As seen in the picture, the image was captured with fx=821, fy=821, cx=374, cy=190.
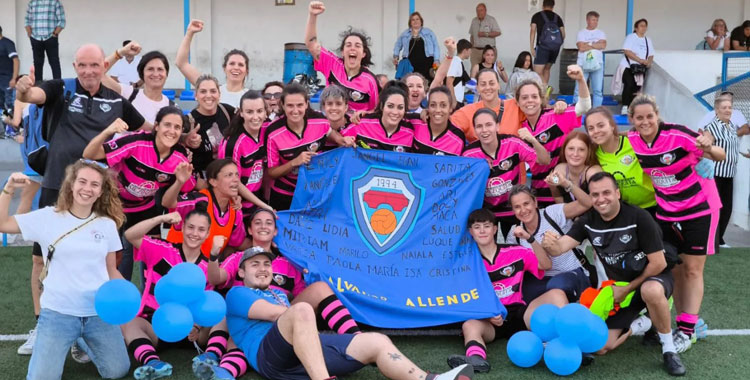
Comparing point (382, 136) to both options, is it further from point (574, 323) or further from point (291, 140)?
point (574, 323)

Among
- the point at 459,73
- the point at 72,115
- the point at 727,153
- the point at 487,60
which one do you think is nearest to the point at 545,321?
the point at 72,115

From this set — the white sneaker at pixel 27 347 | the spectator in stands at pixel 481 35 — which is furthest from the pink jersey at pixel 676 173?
the spectator in stands at pixel 481 35

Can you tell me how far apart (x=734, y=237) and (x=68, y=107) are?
752 cm

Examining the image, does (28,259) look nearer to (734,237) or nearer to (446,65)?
(446,65)

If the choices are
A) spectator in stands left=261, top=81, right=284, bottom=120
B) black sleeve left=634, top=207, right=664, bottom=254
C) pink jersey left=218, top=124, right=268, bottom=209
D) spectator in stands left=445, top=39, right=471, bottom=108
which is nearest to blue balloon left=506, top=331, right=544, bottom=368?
black sleeve left=634, top=207, right=664, bottom=254

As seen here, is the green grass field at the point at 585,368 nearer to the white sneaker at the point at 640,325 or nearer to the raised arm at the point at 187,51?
the white sneaker at the point at 640,325

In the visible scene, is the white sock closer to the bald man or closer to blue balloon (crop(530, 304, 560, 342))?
blue balloon (crop(530, 304, 560, 342))

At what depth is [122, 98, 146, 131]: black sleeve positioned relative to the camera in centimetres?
562

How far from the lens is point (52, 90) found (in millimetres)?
5402

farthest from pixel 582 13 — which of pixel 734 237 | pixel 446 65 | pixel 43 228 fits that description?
pixel 43 228

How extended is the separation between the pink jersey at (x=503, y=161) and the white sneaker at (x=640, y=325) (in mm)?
1155

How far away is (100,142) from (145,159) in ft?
1.00

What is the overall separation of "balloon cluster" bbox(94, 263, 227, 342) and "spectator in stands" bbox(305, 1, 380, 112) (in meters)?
2.63

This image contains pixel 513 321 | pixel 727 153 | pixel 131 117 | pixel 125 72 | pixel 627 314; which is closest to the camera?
pixel 627 314
